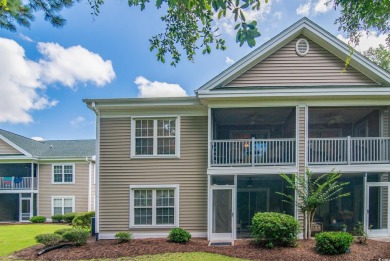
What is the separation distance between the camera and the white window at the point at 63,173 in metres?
23.5

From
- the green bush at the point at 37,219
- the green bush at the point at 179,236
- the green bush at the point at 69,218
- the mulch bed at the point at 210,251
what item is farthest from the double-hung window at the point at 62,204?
the green bush at the point at 179,236

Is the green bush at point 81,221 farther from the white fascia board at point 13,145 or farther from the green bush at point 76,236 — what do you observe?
the white fascia board at point 13,145

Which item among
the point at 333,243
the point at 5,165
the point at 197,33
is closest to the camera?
the point at 197,33

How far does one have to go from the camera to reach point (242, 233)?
12984 millimetres

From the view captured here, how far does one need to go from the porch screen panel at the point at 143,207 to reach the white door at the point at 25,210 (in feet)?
49.6

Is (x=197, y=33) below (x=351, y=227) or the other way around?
the other way around

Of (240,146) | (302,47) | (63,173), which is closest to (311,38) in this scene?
(302,47)

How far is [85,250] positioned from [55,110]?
2011 cm

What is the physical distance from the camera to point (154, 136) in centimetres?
1255

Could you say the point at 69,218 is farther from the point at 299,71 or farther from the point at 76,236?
the point at 299,71

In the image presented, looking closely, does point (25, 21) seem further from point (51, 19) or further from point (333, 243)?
point (333, 243)

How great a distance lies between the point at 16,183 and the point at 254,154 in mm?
20541

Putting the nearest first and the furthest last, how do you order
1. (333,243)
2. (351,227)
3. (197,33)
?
1. (197,33)
2. (333,243)
3. (351,227)

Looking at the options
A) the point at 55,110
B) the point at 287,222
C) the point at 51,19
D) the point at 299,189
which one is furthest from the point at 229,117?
the point at 55,110
